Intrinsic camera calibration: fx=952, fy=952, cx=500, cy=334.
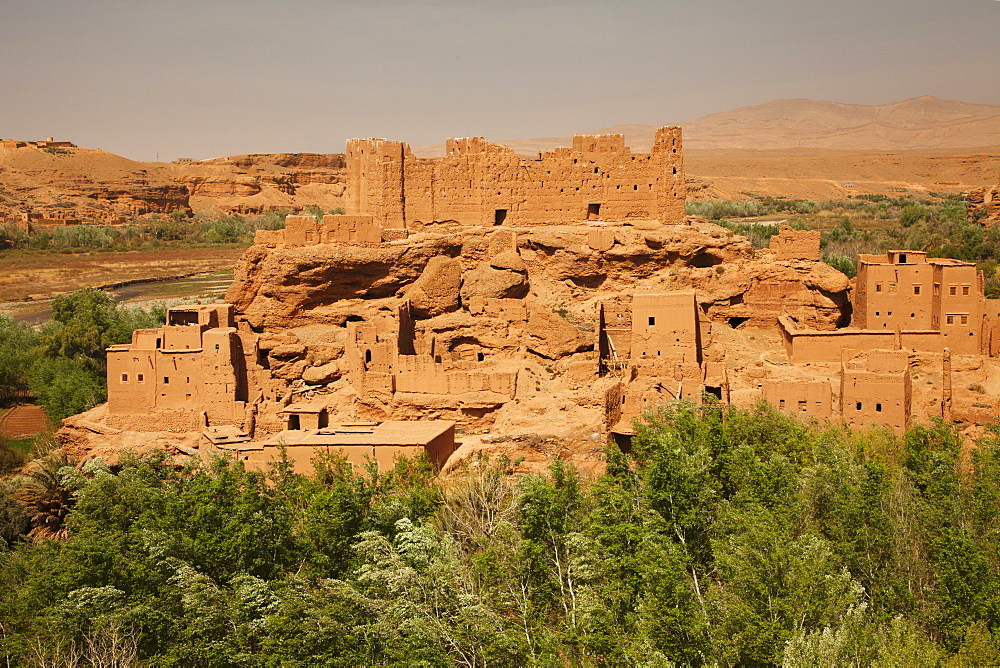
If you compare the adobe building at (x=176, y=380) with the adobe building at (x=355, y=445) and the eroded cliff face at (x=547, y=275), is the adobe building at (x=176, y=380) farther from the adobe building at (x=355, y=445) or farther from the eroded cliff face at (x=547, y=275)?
the eroded cliff face at (x=547, y=275)

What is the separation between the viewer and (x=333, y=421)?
24328 mm

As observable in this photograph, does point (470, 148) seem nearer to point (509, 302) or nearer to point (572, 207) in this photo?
point (572, 207)

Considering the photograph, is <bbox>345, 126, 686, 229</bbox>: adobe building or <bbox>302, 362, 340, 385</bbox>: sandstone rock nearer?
<bbox>302, 362, 340, 385</bbox>: sandstone rock

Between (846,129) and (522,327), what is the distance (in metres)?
172

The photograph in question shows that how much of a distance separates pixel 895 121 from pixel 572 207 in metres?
172

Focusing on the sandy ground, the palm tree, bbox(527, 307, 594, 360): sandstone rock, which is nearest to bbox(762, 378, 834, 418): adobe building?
bbox(527, 307, 594, 360): sandstone rock

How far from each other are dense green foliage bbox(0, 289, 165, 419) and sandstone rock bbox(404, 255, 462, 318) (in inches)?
455

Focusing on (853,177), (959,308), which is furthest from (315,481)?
(853,177)

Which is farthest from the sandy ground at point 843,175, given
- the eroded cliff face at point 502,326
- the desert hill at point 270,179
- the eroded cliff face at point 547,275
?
the eroded cliff face at point 502,326

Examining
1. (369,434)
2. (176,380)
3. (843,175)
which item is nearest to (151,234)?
(176,380)

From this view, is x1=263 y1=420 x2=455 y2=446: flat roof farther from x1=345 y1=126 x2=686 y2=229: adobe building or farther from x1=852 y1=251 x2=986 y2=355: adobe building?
x1=852 y1=251 x2=986 y2=355: adobe building

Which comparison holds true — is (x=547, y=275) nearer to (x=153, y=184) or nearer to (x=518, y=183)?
(x=518, y=183)

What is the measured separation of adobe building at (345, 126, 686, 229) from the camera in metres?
28.8

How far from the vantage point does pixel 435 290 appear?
89.0ft
